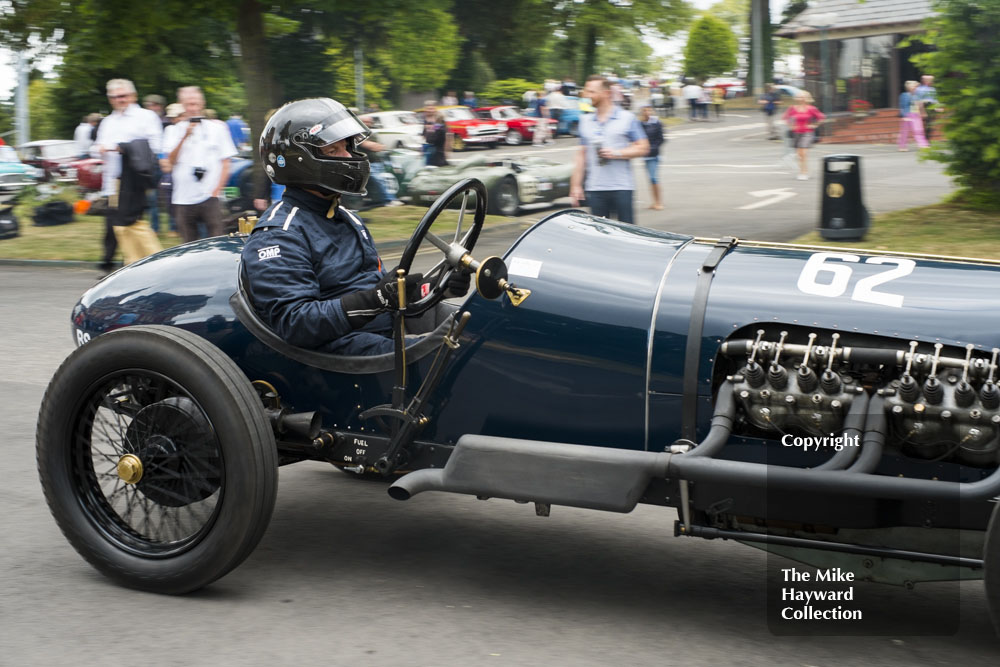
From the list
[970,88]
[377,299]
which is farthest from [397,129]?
[377,299]

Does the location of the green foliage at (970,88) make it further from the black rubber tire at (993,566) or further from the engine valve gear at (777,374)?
the black rubber tire at (993,566)

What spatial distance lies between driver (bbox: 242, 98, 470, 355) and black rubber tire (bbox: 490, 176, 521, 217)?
38.2ft

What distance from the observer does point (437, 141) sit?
20.1m

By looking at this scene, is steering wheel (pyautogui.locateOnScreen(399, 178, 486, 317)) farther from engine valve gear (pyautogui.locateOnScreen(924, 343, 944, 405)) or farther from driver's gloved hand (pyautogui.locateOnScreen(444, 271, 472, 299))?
engine valve gear (pyautogui.locateOnScreen(924, 343, 944, 405))

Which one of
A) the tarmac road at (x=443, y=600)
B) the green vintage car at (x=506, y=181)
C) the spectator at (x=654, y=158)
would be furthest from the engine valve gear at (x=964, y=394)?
the spectator at (x=654, y=158)

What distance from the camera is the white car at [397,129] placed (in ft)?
92.0

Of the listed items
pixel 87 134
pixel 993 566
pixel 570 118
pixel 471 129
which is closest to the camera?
pixel 993 566

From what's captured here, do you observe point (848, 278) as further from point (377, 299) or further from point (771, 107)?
point (771, 107)

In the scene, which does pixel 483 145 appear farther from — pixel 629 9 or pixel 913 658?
pixel 913 658

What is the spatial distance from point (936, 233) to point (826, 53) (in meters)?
22.8

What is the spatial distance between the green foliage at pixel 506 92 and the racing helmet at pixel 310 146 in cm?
4562

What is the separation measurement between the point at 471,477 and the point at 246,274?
1232 millimetres

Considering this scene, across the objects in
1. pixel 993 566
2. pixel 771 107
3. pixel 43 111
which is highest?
pixel 43 111

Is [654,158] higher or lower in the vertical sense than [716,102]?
lower
